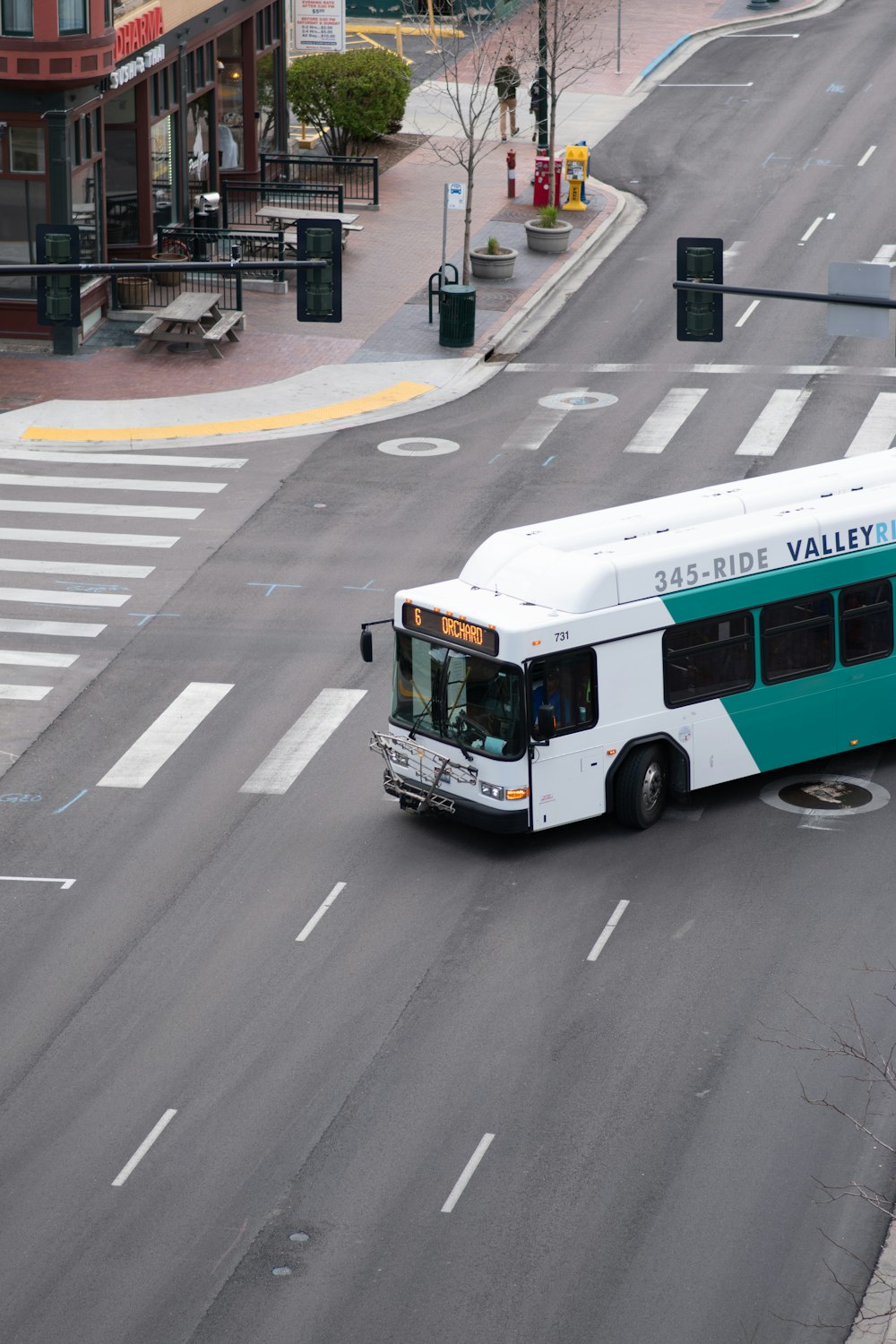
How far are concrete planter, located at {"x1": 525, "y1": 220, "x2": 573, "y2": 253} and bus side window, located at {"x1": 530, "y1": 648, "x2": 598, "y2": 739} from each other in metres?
26.7

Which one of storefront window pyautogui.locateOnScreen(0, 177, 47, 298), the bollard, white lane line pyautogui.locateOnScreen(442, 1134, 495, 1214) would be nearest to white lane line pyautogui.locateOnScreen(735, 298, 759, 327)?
the bollard

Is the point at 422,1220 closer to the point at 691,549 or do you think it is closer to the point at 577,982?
the point at 577,982

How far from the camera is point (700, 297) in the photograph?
26.1m

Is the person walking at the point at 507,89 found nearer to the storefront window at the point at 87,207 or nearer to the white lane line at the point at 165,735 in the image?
the storefront window at the point at 87,207

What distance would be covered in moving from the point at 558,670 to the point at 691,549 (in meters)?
2.12

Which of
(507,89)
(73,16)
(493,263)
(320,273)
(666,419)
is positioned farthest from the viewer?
(507,89)

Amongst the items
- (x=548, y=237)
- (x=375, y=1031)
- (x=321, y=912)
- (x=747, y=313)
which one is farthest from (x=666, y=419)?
(x=375, y=1031)

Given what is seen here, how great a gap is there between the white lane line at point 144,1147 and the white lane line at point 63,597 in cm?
1296

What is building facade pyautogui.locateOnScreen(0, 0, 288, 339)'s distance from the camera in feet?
128

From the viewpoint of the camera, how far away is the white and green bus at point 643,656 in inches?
836

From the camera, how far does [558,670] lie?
69.6ft

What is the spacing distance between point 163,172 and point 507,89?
1074cm

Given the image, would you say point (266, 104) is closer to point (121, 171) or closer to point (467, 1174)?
point (121, 171)

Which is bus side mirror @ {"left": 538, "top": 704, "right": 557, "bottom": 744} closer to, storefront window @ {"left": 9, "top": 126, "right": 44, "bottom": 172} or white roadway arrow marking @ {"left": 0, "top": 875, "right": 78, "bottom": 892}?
white roadway arrow marking @ {"left": 0, "top": 875, "right": 78, "bottom": 892}
